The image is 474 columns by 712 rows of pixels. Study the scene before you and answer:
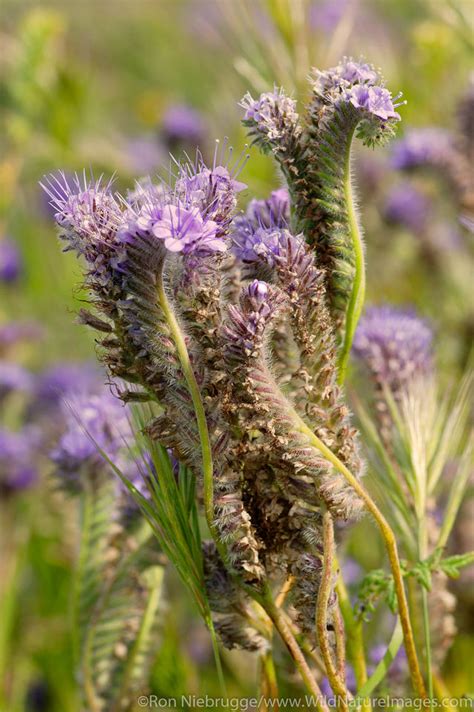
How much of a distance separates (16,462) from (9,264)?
4.06ft

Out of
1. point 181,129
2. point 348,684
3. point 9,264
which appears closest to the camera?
point 348,684

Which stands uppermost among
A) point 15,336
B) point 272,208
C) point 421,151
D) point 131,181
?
point 131,181

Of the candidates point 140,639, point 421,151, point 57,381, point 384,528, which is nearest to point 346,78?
point 384,528

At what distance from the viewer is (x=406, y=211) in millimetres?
2479

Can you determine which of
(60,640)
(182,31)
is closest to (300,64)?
(60,640)

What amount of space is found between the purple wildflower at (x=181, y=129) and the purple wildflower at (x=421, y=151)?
39.9 inches

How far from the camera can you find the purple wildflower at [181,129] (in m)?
2.90

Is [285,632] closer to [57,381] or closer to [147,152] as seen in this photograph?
[57,381]

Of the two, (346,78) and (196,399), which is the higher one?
(346,78)

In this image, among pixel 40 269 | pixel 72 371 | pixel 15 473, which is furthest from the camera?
pixel 40 269

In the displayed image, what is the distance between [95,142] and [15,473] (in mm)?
1258

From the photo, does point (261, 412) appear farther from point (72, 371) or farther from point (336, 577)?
point (72, 371)

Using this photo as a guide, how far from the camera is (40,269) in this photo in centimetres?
353

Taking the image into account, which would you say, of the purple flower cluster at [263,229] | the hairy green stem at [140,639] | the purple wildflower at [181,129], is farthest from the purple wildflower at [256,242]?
the purple wildflower at [181,129]
